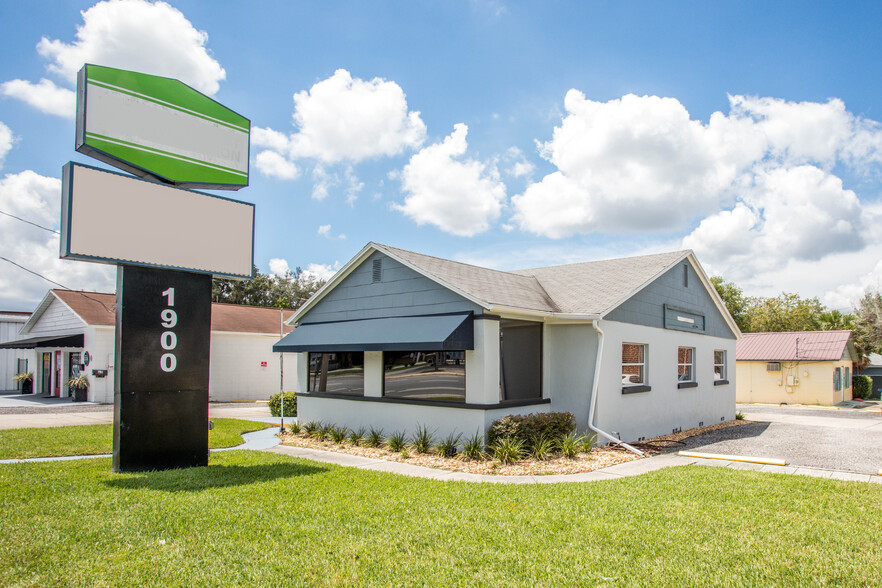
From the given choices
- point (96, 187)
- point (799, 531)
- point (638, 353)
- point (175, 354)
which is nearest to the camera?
point (799, 531)

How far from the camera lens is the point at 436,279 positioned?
12.5 m

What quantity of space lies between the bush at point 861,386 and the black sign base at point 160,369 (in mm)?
39342

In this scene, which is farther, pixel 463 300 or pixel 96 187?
pixel 463 300

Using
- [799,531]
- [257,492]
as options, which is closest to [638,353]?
[799,531]

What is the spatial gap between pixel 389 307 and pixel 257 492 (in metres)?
6.63

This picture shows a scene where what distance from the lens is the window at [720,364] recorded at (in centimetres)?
2027

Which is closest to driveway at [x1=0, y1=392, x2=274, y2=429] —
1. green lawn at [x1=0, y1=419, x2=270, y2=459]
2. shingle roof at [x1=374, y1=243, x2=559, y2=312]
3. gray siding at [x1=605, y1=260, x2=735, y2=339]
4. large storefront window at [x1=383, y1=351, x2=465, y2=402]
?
green lawn at [x1=0, y1=419, x2=270, y2=459]

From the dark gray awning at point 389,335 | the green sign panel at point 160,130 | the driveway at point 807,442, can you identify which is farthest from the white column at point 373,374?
the driveway at point 807,442

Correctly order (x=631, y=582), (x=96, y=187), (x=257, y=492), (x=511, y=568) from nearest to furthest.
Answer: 1. (x=631, y=582)
2. (x=511, y=568)
3. (x=257, y=492)
4. (x=96, y=187)

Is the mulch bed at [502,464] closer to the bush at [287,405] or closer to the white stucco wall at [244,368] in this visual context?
the bush at [287,405]

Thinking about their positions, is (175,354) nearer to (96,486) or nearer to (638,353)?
(96,486)

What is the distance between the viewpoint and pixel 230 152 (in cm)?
1036

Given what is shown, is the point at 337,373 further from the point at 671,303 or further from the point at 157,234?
the point at 671,303

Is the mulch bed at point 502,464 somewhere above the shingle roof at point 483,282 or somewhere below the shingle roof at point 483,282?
below
